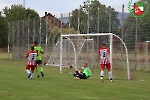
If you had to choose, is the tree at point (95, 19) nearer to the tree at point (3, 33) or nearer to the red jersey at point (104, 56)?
the red jersey at point (104, 56)

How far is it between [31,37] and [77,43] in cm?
2089

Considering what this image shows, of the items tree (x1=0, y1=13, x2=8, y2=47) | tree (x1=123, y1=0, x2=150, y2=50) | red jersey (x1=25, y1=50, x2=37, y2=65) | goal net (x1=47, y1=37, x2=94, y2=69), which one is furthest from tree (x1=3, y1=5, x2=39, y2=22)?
red jersey (x1=25, y1=50, x2=37, y2=65)

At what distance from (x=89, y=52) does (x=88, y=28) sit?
30.5 feet

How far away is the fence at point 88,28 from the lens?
104 ft

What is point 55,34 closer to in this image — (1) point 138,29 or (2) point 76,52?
(1) point 138,29

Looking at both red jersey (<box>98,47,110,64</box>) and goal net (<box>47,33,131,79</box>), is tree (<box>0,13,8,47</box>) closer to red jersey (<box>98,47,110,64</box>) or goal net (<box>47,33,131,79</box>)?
goal net (<box>47,33,131,79</box>)

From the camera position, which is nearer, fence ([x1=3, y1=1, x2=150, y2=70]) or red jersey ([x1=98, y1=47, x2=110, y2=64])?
red jersey ([x1=98, y1=47, x2=110, y2=64])

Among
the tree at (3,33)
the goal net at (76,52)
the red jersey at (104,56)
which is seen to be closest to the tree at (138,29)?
the goal net at (76,52)

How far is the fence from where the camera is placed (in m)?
31.6

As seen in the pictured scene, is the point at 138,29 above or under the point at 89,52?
above

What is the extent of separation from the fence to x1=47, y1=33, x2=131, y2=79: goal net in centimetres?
104

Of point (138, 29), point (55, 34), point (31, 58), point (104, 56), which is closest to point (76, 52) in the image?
point (138, 29)

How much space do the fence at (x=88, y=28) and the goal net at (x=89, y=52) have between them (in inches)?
40.9

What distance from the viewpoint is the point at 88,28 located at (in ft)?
122
